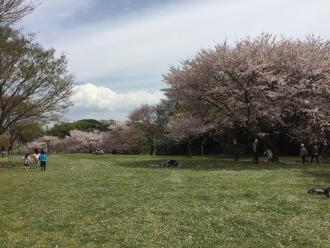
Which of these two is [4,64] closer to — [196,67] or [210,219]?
[196,67]

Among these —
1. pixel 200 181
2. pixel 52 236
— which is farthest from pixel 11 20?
pixel 52 236

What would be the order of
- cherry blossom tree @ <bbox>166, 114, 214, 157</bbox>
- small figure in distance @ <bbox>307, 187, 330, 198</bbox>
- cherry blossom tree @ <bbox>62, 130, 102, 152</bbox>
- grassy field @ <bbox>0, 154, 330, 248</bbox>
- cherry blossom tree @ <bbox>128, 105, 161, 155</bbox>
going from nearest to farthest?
grassy field @ <bbox>0, 154, 330, 248</bbox>, small figure in distance @ <bbox>307, 187, 330, 198</bbox>, cherry blossom tree @ <bbox>166, 114, 214, 157</bbox>, cherry blossom tree @ <bbox>128, 105, 161, 155</bbox>, cherry blossom tree @ <bbox>62, 130, 102, 152</bbox>

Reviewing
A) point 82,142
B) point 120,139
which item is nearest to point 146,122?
point 120,139

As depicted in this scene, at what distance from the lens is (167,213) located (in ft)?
47.6

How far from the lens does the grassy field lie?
11523 millimetres

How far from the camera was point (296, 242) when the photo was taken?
11.0 meters

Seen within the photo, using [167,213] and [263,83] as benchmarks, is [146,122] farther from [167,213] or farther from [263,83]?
[167,213]

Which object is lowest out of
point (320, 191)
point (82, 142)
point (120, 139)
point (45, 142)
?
point (320, 191)

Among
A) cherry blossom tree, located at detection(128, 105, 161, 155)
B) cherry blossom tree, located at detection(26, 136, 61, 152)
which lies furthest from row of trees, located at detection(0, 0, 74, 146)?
cherry blossom tree, located at detection(26, 136, 61, 152)

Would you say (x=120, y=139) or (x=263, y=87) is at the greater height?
(x=263, y=87)

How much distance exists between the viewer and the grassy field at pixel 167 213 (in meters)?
11.5

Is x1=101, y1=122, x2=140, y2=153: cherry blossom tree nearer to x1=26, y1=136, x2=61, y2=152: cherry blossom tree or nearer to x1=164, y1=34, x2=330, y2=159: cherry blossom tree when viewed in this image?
x1=26, y1=136, x2=61, y2=152: cherry blossom tree

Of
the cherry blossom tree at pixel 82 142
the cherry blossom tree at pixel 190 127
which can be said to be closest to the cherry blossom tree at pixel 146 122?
the cherry blossom tree at pixel 82 142

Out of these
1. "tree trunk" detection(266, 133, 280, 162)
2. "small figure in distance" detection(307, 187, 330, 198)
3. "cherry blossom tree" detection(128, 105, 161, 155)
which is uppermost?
"cherry blossom tree" detection(128, 105, 161, 155)
